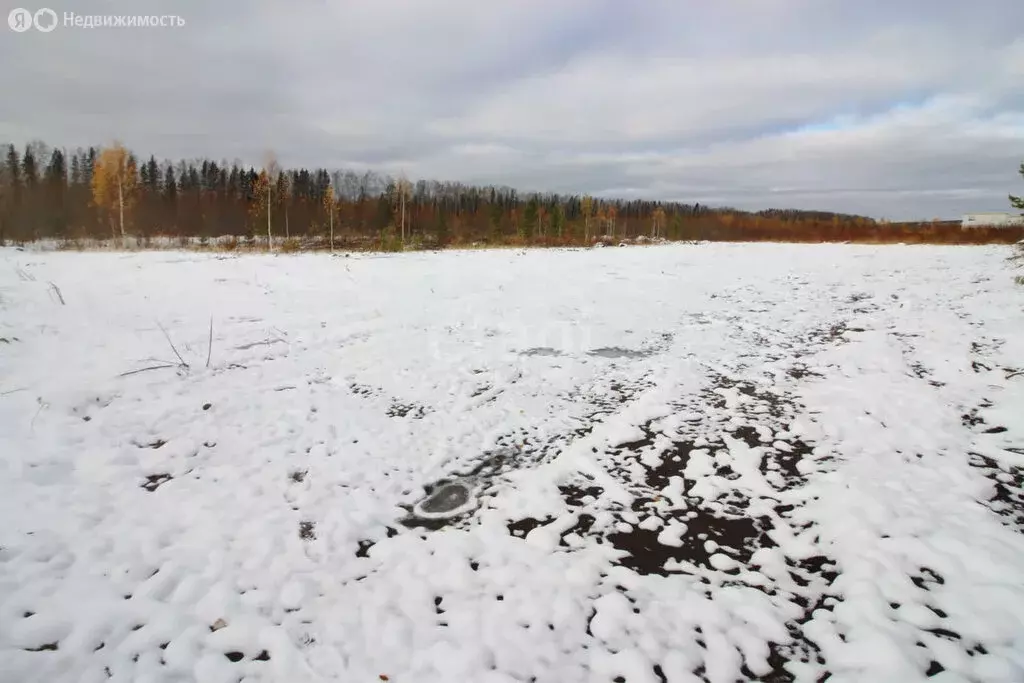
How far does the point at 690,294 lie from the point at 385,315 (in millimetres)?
10288

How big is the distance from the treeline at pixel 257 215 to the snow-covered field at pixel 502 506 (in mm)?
28700

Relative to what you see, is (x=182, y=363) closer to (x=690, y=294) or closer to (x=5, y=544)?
(x=5, y=544)

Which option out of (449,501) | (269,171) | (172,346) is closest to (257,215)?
(269,171)

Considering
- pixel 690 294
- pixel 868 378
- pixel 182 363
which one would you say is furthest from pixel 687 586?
pixel 690 294

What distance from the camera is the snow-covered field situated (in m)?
3.11

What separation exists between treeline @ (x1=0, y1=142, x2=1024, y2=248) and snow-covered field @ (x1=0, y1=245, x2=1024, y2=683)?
1130 inches

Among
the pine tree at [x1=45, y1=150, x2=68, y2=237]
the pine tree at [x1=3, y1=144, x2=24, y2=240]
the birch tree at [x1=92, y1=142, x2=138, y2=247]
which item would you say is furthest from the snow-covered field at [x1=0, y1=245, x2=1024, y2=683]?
the pine tree at [x1=45, y1=150, x2=68, y2=237]

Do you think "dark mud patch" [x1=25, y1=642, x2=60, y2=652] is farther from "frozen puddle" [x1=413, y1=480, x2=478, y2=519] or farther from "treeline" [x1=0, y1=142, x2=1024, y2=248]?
"treeline" [x1=0, y1=142, x2=1024, y2=248]

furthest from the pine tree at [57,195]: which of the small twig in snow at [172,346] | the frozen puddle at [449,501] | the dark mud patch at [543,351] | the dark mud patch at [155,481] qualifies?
the frozen puddle at [449,501]

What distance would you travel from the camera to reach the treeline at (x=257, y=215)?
44.5 m

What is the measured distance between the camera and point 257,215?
54625 millimetres

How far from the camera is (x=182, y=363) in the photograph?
7.75 m

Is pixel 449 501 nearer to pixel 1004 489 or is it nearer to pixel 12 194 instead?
pixel 1004 489

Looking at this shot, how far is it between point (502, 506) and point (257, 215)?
59.3 metres
